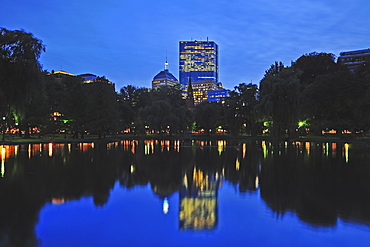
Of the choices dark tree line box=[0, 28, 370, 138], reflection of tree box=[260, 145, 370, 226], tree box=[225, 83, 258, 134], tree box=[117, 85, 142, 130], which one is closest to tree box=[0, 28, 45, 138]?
dark tree line box=[0, 28, 370, 138]

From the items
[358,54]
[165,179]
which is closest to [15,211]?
[165,179]

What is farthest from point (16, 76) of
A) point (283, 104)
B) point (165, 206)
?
point (283, 104)

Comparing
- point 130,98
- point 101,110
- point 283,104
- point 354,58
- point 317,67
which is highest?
point 354,58

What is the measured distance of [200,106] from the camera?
77.2 m

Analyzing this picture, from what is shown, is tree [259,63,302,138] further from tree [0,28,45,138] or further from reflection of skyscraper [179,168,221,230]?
reflection of skyscraper [179,168,221,230]

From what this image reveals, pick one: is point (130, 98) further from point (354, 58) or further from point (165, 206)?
point (354, 58)

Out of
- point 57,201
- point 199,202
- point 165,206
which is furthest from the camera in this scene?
point 199,202

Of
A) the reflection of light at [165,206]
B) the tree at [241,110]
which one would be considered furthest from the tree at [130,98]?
the reflection of light at [165,206]

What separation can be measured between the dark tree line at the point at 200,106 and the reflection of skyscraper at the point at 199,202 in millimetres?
21385

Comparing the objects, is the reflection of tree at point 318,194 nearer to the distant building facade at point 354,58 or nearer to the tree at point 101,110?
the tree at point 101,110

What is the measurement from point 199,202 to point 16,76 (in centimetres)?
2407

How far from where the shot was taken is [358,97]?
4725 cm

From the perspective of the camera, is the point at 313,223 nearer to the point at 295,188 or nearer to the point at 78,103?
the point at 295,188

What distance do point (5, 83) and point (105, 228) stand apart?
25.2 m
